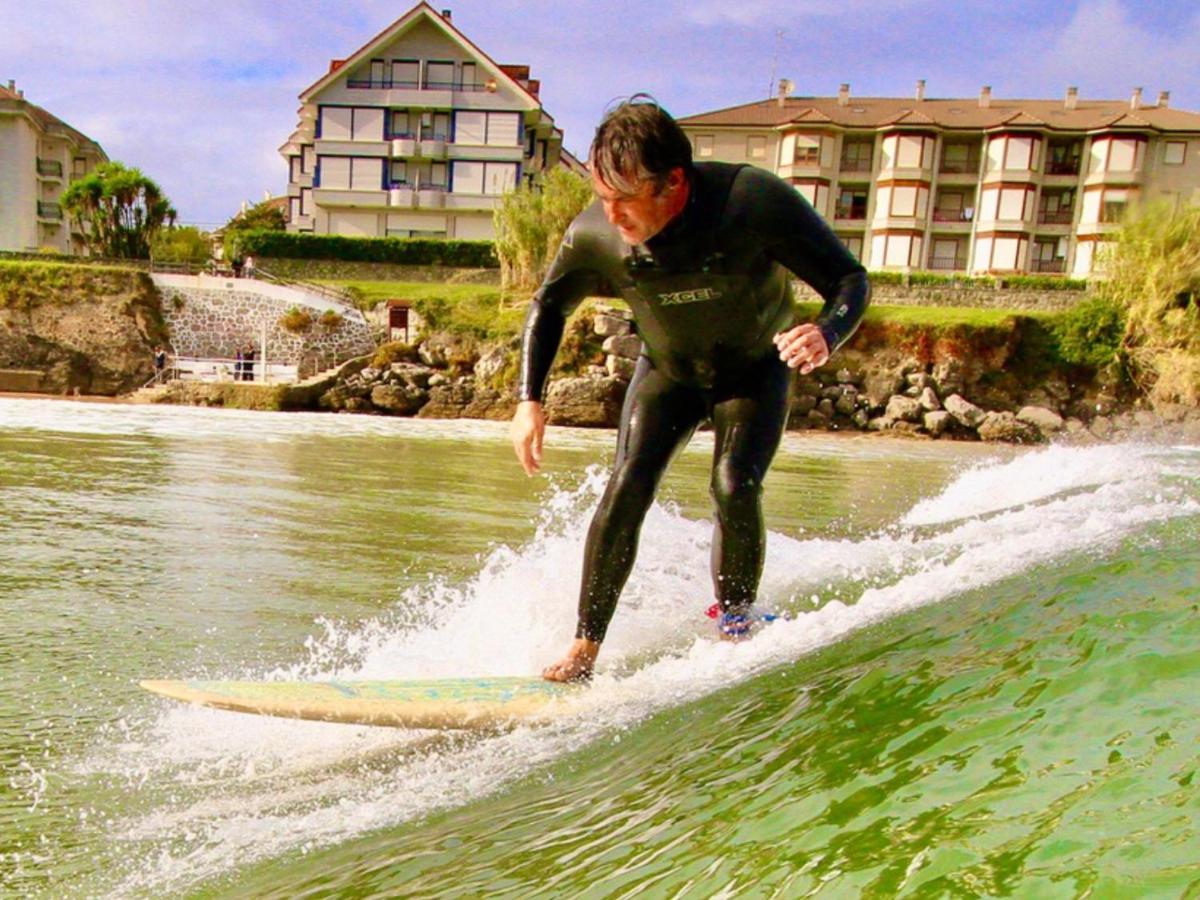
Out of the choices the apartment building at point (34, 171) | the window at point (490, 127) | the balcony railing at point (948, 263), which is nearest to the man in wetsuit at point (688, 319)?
the window at point (490, 127)

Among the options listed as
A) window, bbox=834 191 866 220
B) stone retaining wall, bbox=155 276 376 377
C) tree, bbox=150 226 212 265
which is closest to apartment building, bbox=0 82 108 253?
tree, bbox=150 226 212 265

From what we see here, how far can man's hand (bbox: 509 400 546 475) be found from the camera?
4.05m

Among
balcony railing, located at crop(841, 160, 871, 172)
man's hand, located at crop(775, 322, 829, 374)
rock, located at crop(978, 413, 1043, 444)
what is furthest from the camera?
balcony railing, located at crop(841, 160, 871, 172)

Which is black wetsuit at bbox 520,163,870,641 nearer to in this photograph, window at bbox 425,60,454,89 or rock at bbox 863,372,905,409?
rock at bbox 863,372,905,409

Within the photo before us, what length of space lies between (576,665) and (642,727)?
2.38 feet

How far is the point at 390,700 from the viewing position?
3.36 m

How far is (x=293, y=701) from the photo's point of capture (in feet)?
10.6

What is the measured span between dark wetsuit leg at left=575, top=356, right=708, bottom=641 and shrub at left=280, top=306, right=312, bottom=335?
36.2 m

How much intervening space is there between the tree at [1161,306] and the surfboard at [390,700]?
1323 inches

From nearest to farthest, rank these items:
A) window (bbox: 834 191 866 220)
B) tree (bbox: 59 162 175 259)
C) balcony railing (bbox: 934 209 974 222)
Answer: tree (bbox: 59 162 175 259) < balcony railing (bbox: 934 209 974 222) < window (bbox: 834 191 866 220)

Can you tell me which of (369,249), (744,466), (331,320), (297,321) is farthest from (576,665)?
(369,249)

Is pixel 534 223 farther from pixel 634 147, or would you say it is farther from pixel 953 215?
pixel 634 147

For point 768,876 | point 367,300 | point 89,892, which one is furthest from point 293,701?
point 367,300

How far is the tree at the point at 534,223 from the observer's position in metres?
38.9
